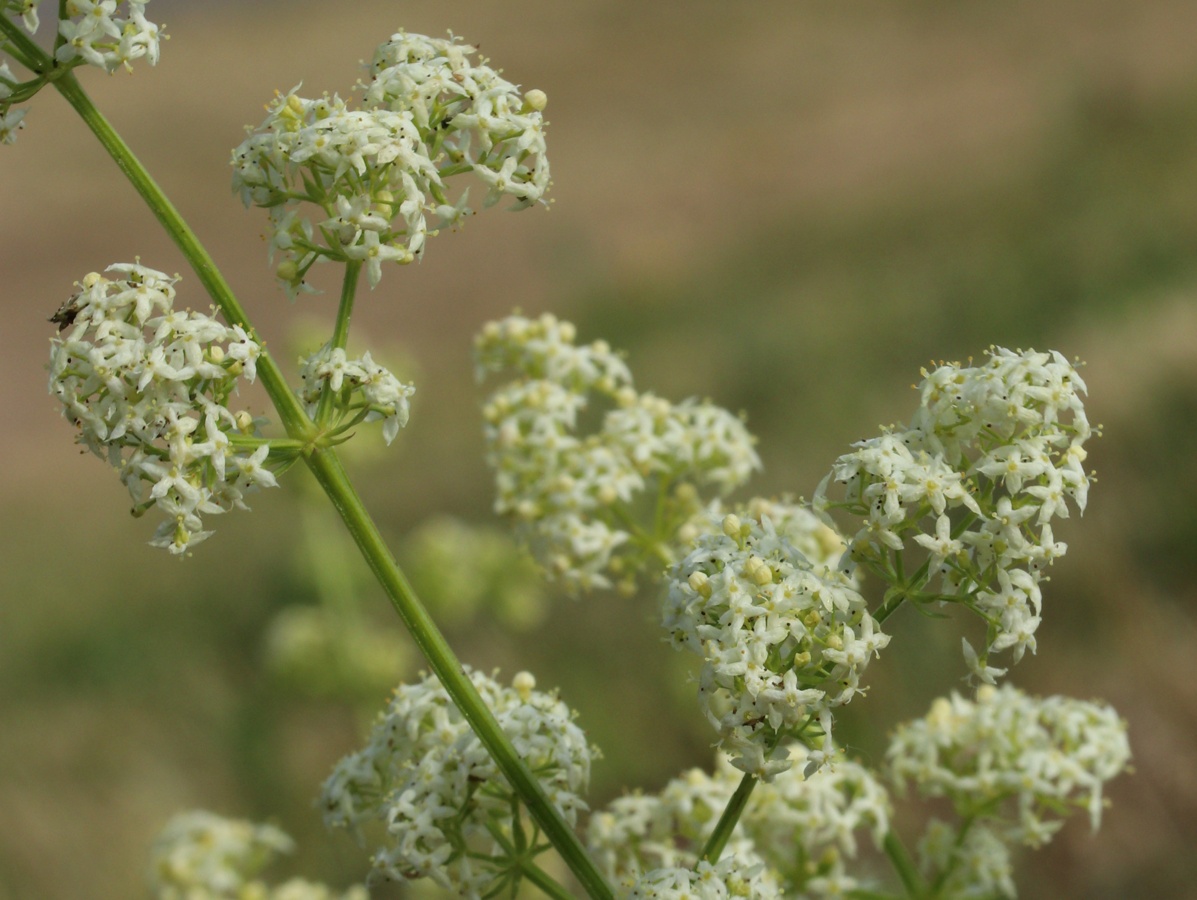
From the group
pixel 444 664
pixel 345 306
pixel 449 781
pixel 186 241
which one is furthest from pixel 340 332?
pixel 449 781

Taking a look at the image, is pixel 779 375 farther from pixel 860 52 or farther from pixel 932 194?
pixel 860 52

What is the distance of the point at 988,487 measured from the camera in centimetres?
314

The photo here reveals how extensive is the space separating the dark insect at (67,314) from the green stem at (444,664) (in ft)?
2.16

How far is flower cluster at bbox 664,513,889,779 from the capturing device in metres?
2.99

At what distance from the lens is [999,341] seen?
15.6 meters

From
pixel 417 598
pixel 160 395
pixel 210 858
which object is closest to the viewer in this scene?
pixel 160 395

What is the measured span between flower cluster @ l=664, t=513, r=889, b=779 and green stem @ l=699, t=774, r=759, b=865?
0.30 feet

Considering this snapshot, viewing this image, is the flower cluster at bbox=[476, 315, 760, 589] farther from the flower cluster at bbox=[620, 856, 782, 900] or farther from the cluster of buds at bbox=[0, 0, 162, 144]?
the cluster of buds at bbox=[0, 0, 162, 144]

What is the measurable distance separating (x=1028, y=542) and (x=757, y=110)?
41184mm

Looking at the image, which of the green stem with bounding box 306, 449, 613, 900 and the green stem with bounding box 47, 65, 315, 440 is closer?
the green stem with bounding box 47, 65, 315, 440

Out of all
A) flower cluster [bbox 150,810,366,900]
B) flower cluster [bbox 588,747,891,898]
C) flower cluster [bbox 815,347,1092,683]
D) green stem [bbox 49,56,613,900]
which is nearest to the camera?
flower cluster [bbox 815,347,1092,683]

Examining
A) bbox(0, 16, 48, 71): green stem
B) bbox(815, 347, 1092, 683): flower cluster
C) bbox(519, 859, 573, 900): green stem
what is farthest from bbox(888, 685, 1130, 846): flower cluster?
bbox(0, 16, 48, 71): green stem

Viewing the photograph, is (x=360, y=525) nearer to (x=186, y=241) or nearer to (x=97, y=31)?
(x=186, y=241)

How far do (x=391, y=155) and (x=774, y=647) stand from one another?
1.50 metres
